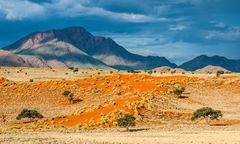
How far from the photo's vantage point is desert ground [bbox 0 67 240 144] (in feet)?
157

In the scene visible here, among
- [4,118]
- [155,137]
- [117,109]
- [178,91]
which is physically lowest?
[4,118]

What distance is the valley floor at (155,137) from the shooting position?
4216cm

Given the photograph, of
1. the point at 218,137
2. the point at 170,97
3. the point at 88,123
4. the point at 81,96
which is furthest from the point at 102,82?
the point at 218,137

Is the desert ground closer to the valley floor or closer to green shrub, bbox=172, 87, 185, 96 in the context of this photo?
the valley floor

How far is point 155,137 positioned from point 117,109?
22582 millimetres

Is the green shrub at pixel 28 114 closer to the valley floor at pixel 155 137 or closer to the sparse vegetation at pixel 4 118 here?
the sparse vegetation at pixel 4 118

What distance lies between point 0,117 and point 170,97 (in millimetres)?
30798

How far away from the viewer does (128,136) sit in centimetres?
4847

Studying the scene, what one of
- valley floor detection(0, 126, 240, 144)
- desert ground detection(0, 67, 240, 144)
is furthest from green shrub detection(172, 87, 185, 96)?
valley floor detection(0, 126, 240, 144)

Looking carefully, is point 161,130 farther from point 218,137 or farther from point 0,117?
point 0,117

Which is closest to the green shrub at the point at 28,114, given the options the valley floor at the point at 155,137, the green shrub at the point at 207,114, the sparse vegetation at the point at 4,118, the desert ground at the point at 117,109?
the desert ground at the point at 117,109

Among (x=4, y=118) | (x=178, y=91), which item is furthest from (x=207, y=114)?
(x=4, y=118)

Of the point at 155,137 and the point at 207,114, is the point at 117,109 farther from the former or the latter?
the point at 155,137

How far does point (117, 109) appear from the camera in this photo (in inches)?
2709
